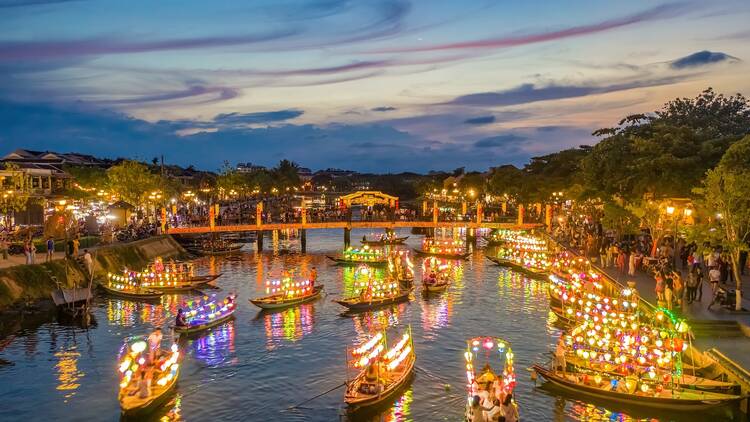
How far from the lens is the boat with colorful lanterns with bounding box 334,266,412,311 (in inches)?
1636

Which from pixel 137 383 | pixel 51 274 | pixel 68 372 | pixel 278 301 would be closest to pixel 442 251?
pixel 278 301

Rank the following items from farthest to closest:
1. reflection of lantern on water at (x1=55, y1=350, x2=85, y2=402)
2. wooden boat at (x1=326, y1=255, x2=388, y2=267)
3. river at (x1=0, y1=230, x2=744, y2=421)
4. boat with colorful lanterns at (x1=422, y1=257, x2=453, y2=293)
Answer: wooden boat at (x1=326, y1=255, x2=388, y2=267)
boat with colorful lanterns at (x1=422, y1=257, x2=453, y2=293)
reflection of lantern on water at (x1=55, y1=350, x2=85, y2=402)
river at (x1=0, y1=230, x2=744, y2=421)

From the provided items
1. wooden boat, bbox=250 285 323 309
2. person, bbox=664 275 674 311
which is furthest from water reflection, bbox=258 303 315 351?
person, bbox=664 275 674 311

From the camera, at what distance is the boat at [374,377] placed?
2403 cm

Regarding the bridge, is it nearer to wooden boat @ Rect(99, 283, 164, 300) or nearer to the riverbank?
the riverbank

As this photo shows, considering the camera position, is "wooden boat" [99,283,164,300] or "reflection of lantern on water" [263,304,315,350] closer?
"reflection of lantern on water" [263,304,315,350]

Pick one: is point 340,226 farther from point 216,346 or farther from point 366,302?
point 216,346

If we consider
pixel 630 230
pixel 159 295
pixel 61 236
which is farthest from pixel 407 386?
pixel 61 236

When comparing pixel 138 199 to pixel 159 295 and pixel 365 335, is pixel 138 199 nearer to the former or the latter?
pixel 159 295

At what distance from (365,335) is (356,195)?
199 ft

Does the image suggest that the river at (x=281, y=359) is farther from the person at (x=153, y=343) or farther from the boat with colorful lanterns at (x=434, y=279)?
the person at (x=153, y=343)

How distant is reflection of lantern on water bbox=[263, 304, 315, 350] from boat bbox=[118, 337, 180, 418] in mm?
8648

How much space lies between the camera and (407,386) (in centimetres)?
2741

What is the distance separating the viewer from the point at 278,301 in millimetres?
42906
